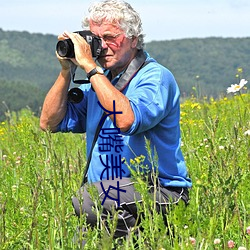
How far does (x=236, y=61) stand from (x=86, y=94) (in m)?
181

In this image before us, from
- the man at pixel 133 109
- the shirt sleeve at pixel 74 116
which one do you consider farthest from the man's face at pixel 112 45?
the shirt sleeve at pixel 74 116

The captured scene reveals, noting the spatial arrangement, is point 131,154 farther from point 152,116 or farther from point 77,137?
point 77,137

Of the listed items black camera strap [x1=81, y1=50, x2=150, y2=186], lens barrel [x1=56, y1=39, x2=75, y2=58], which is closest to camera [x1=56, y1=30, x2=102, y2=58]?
lens barrel [x1=56, y1=39, x2=75, y2=58]

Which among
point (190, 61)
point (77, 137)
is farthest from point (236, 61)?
point (77, 137)

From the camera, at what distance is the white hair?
3.47 m

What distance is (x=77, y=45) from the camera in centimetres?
335

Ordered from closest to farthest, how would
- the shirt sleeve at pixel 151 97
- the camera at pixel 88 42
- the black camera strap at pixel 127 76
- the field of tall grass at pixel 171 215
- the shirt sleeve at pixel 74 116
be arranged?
the field of tall grass at pixel 171 215, the shirt sleeve at pixel 151 97, the camera at pixel 88 42, the black camera strap at pixel 127 76, the shirt sleeve at pixel 74 116

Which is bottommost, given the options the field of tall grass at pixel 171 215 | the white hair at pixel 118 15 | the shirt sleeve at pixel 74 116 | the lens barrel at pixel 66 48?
the field of tall grass at pixel 171 215

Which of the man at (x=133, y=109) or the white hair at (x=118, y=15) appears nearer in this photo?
the man at (x=133, y=109)

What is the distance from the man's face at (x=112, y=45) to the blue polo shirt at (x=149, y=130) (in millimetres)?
113

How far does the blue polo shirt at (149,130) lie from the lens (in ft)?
10.8

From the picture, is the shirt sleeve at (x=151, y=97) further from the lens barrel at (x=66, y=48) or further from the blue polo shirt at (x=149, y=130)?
the lens barrel at (x=66, y=48)

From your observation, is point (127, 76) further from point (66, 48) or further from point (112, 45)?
point (66, 48)

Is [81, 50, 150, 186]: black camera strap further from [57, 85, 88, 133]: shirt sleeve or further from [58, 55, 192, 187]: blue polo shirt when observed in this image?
[57, 85, 88, 133]: shirt sleeve
